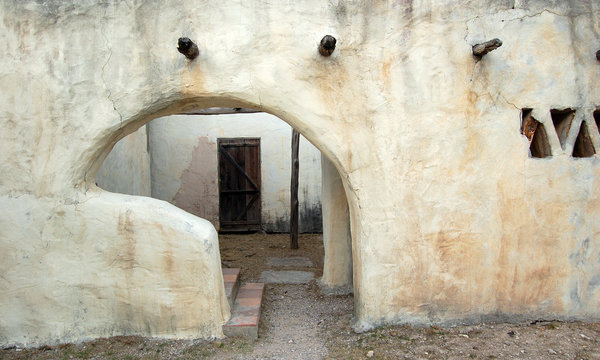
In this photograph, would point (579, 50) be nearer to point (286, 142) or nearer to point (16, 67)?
point (16, 67)

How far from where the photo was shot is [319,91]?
346cm

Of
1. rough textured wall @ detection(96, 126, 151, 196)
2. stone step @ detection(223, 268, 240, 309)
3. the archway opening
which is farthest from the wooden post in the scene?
the archway opening

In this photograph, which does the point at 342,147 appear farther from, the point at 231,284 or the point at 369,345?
the point at 231,284

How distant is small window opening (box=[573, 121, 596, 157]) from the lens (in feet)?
11.9

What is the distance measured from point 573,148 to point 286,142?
6.04 meters

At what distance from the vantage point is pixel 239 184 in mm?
9227

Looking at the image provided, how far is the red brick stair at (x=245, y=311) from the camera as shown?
3.60 meters

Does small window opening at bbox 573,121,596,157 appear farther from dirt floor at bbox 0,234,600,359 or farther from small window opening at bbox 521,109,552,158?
dirt floor at bbox 0,234,600,359

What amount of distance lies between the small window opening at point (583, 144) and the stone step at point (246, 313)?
10.5 ft

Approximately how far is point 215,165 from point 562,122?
22.0 feet

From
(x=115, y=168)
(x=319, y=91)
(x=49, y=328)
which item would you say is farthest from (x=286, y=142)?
(x=49, y=328)

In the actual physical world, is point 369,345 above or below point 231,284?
below

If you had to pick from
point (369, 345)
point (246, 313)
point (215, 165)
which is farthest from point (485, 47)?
point (215, 165)

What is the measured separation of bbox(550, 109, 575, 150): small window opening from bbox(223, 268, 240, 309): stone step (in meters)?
3.34
